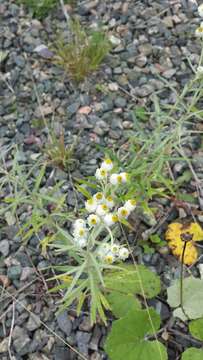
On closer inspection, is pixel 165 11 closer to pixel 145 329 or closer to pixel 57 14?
pixel 57 14

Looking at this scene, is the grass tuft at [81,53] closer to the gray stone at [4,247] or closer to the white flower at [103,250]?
the gray stone at [4,247]

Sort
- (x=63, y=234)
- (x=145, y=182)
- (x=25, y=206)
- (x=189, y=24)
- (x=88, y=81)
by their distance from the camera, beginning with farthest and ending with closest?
(x=189, y=24) < (x=88, y=81) < (x=25, y=206) < (x=145, y=182) < (x=63, y=234)

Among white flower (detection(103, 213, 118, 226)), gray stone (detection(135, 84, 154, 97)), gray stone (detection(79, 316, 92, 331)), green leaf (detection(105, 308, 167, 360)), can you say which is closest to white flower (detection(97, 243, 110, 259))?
white flower (detection(103, 213, 118, 226))

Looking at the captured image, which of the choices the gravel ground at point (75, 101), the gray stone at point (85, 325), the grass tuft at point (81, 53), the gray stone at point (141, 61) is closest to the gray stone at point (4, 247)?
the gravel ground at point (75, 101)

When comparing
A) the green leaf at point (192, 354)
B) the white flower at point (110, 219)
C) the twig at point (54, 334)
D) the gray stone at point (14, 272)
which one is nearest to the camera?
the white flower at point (110, 219)

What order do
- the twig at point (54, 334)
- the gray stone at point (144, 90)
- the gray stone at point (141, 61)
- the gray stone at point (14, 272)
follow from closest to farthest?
the twig at point (54, 334) → the gray stone at point (14, 272) → the gray stone at point (144, 90) → the gray stone at point (141, 61)

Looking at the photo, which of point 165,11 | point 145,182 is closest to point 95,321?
point 145,182

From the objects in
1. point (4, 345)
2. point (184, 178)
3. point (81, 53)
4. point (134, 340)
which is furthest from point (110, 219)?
point (81, 53)

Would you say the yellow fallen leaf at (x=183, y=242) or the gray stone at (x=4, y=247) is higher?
the gray stone at (x=4, y=247)
